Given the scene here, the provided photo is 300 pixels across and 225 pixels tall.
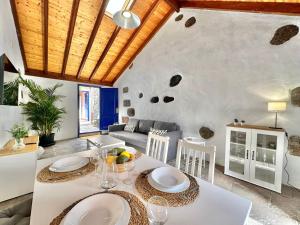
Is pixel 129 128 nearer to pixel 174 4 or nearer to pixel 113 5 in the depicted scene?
pixel 113 5

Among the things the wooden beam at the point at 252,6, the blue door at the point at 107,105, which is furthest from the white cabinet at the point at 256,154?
the blue door at the point at 107,105

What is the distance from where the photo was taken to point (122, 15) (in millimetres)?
1507

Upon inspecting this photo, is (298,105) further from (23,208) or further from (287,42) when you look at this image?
(23,208)

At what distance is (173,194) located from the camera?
906mm

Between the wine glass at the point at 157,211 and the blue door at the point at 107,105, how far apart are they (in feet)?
18.9

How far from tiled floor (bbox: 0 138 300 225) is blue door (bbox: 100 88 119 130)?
4687mm

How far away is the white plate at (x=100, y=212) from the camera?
685 mm

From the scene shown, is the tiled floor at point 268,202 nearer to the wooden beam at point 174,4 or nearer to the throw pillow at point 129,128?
the throw pillow at point 129,128

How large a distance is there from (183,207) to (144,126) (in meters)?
3.70

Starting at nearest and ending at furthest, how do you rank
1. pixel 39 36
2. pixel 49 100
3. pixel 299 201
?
1. pixel 299 201
2. pixel 39 36
3. pixel 49 100

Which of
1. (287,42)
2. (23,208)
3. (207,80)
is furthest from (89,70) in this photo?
(287,42)

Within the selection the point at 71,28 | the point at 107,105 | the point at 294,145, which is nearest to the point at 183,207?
the point at 294,145

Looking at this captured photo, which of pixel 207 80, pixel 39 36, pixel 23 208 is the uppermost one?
pixel 39 36

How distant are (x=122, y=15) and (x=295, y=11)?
8.88 feet
